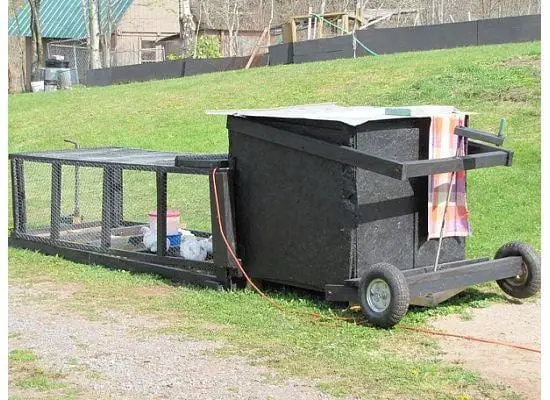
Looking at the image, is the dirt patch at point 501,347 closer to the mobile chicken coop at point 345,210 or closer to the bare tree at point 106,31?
the mobile chicken coop at point 345,210

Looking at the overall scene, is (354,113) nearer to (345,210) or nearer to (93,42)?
(345,210)

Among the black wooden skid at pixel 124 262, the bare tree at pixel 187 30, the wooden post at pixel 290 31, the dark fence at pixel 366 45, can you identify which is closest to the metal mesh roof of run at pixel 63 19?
the bare tree at pixel 187 30

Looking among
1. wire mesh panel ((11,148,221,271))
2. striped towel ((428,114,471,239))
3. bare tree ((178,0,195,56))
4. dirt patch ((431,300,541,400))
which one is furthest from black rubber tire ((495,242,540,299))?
bare tree ((178,0,195,56))

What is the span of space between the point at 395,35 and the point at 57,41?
22864mm

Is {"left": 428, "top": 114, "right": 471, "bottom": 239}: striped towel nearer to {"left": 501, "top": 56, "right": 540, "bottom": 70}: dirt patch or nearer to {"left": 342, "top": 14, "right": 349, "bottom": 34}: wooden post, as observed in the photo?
{"left": 501, "top": 56, "right": 540, "bottom": 70}: dirt patch

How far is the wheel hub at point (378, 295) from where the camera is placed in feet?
18.5

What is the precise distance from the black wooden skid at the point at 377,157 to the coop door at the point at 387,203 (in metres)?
0.18

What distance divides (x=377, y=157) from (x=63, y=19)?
130ft

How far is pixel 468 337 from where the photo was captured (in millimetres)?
5500

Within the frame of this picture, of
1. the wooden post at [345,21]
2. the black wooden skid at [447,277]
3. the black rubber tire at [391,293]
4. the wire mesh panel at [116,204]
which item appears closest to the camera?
the black rubber tire at [391,293]

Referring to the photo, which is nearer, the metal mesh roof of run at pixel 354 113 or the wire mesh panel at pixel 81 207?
the metal mesh roof of run at pixel 354 113

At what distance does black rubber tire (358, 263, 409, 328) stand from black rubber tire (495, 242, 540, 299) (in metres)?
1.22

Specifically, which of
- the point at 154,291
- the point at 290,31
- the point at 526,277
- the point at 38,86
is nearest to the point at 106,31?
the point at 38,86

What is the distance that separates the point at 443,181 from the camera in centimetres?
631
